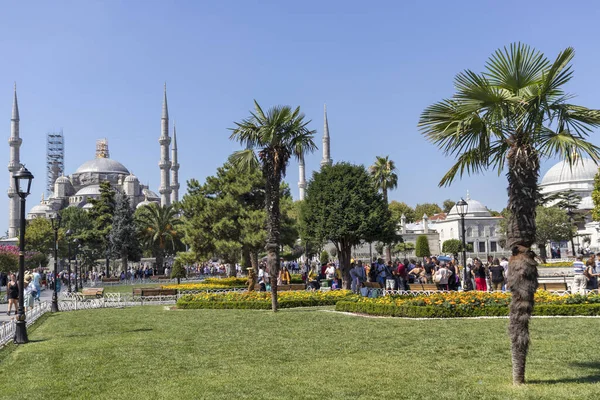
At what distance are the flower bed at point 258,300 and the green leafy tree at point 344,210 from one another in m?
8.34

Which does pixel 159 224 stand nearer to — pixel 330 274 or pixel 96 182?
pixel 330 274

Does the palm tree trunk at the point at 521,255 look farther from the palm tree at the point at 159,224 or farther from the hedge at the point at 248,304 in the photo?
the palm tree at the point at 159,224

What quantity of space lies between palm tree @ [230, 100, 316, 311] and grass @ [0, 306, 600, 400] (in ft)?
10.6

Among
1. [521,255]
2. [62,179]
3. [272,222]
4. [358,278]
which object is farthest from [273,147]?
[62,179]

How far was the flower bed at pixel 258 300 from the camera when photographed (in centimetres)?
1678

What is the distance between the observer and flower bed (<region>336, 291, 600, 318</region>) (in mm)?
12578

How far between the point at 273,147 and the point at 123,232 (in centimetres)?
3485

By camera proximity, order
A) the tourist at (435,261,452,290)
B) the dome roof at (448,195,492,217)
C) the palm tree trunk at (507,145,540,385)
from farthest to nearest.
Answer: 1. the dome roof at (448,195,492,217)
2. the tourist at (435,261,452,290)
3. the palm tree trunk at (507,145,540,385)

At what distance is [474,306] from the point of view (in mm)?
12859

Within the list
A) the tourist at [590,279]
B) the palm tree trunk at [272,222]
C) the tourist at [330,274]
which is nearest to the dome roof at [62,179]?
the tourist at [330,274]

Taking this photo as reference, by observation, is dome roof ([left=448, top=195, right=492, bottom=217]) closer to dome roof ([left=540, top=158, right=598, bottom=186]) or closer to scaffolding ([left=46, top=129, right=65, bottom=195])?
dome roof ([left=540, top=158, right=598, bottom=186])

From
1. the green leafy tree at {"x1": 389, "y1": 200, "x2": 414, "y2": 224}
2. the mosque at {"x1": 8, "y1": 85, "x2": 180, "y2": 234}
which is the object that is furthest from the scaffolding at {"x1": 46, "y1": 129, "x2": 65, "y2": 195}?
the green leafy tree at {"x1": 389, "y1": 200, "x2": 414, "y2": 224}

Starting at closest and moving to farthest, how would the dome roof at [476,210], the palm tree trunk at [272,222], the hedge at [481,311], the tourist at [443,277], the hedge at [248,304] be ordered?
the hedge at [481,311]
the palm tree trunk at [272,222]
the hedge at [248,304]
the tourist at [443,277]
the dome roof at [476,210]

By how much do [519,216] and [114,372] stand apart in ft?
16.8
